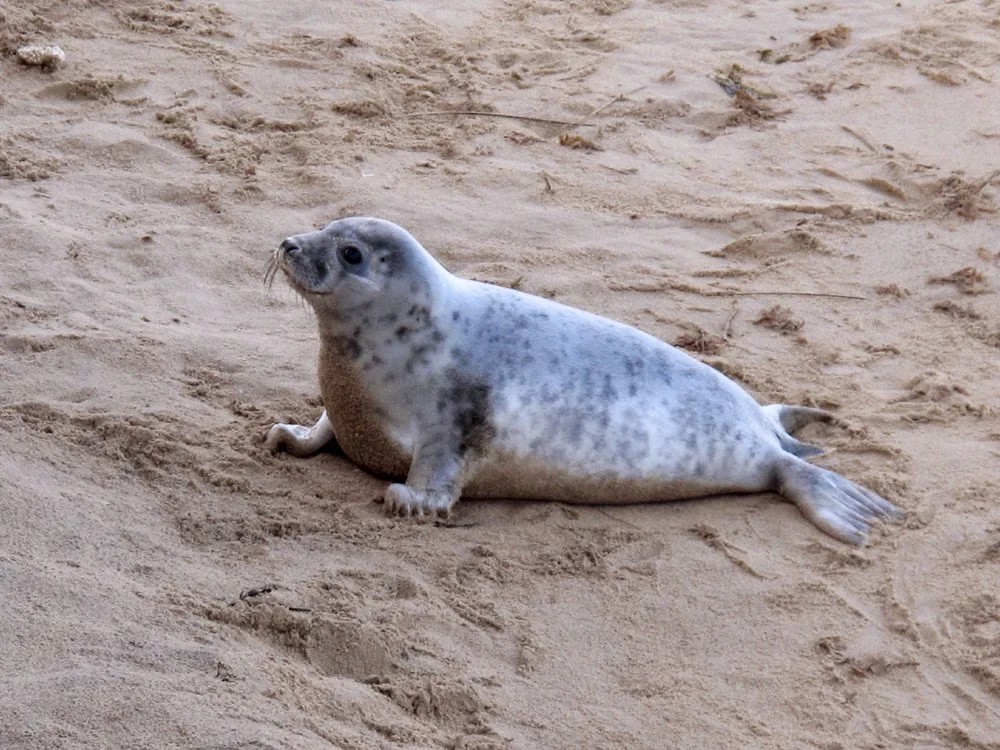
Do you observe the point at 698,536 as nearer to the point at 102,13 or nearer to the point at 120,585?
the point at 120,585

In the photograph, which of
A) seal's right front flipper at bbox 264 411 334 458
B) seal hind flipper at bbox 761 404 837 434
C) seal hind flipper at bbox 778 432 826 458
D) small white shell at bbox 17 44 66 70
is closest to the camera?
seal's right front flipper at bbox 264 411 334 458

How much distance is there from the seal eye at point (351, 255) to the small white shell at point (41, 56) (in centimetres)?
285

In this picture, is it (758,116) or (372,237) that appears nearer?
(372,237)

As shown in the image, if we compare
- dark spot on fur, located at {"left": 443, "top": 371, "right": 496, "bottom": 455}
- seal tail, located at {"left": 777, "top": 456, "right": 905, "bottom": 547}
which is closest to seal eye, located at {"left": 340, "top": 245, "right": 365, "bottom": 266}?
dark spot on fur, located at {"left": 443, "top": 371, "right": 496, "bottom": 455}

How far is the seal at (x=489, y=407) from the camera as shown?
3.92 meters

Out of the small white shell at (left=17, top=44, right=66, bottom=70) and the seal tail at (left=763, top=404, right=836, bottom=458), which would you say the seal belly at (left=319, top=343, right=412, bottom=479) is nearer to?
the seal tail at (left=763, top=404, right=836, bottom=458)

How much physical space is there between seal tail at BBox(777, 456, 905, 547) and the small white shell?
144 inches

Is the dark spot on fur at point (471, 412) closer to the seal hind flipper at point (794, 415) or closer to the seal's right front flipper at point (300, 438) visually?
the seal's right front flipper at point (300, 438)

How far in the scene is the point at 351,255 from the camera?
3.91 meters

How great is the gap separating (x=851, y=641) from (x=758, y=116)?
12.7 ft

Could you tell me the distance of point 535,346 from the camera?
409cm

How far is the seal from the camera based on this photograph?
12.8 ft

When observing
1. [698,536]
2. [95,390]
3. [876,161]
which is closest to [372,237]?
[95,390]

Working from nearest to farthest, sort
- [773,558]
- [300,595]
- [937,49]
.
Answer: [300,595] → [773,558] → [937,49]
